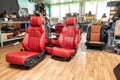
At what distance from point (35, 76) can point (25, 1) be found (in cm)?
671

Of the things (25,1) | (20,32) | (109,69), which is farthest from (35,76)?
(25,1)

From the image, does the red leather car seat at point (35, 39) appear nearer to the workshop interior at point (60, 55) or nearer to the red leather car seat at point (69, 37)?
the workshop interior at point (60, 55)

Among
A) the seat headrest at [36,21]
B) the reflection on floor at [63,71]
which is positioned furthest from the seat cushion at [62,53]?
the seat headrest at [36,21]

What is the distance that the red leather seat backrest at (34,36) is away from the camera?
2982 millimetres

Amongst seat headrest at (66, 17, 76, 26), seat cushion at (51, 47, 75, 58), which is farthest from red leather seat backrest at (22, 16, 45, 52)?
seat headrest at (66, 17, 76, 26)

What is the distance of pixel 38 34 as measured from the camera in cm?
302

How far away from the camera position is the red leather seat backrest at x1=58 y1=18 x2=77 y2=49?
3.40 meters

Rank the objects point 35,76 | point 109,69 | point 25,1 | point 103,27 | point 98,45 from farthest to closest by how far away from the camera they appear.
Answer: point 25,1 < point 103,27 < point 98,45 < point 109,69 < point 35,76

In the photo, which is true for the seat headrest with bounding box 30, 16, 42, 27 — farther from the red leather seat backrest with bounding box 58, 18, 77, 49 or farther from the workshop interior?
the red leather seat backrest with bounding box 58, 18, 77, 49

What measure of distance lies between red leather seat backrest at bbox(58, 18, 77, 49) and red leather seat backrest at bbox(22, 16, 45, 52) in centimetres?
62

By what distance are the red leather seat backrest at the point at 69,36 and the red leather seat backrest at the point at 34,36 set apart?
2.04 feet

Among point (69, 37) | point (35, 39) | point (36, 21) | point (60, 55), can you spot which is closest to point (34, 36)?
point (35, 39)

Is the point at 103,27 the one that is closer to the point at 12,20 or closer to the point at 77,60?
the point at 77,60

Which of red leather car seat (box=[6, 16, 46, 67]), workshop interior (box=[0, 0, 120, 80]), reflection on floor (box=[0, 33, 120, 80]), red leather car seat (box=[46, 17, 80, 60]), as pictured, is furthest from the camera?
red leather car seat (box=[46, 17, 80, 60])
